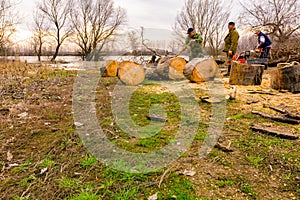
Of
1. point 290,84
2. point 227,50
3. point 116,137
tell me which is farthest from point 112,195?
point 227,50

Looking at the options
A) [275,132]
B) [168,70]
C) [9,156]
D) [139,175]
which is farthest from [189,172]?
[168,70]

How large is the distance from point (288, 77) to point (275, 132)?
2864 mm

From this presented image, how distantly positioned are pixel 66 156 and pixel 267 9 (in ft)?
50.5

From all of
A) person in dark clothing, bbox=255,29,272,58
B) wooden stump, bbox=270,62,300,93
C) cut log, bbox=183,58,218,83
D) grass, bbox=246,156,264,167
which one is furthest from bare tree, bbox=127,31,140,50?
grass, bbox=246,156,264,167

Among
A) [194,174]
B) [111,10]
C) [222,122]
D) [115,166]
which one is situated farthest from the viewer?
[111,10]

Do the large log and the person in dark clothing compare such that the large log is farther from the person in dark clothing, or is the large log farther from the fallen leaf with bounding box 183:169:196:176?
the fallen leaf with bounding box 183:169:196:176

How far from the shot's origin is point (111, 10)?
24.5 m

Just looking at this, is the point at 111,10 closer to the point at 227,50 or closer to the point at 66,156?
the point at 227,50

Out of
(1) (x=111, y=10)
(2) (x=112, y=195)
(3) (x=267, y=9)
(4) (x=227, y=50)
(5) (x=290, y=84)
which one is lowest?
(2) (x=112, y=195)

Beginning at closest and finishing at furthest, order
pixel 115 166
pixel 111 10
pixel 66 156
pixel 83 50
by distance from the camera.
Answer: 1. pixel 115 166
2. pixel 66 156
3. pixel 83 50
4. pixel 111 10

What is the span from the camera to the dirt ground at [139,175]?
5.43ft

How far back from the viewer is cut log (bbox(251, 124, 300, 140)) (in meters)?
2.43

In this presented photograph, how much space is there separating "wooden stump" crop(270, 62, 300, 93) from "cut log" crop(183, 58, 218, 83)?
1726mm

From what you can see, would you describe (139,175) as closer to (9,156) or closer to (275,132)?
(9,156)
